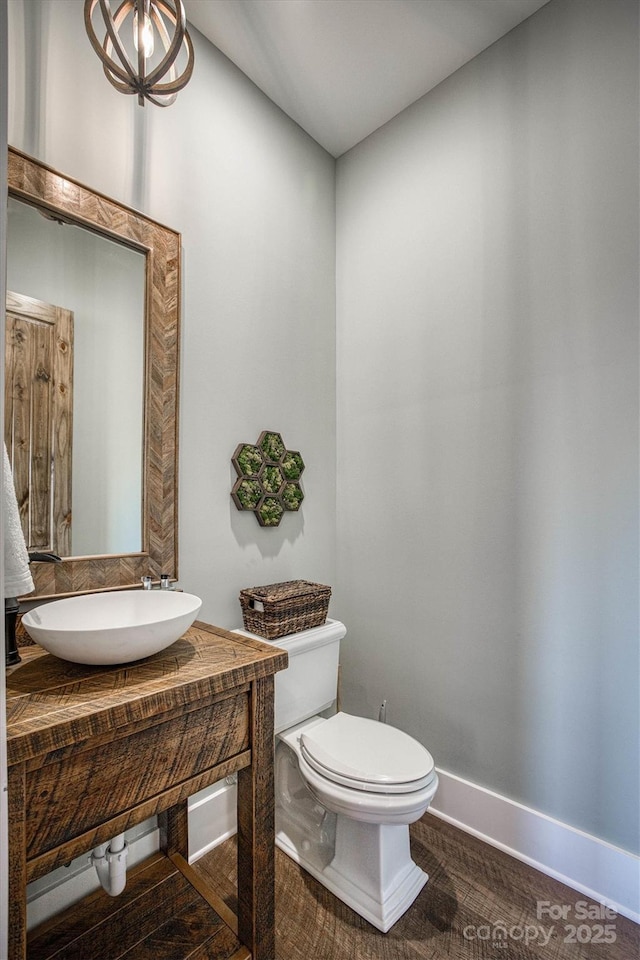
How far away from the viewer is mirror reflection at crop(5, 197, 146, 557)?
1.31m

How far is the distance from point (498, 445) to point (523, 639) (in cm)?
70

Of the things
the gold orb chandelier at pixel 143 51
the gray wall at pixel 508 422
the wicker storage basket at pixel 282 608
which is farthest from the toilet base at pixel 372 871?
the gold orb chandelier at pixel 143 51

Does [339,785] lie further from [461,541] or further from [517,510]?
[517,510]

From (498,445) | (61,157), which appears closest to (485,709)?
(498,445)

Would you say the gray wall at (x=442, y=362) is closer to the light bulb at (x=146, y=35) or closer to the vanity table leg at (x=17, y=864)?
the light bulb at (x=146, y=35)

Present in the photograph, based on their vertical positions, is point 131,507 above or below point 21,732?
above

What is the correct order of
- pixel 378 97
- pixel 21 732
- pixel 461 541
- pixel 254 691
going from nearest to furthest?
pixel 21 732, pixel 254 691, pixel 461 541, pixel 378 97

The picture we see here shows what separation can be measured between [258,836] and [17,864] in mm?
555

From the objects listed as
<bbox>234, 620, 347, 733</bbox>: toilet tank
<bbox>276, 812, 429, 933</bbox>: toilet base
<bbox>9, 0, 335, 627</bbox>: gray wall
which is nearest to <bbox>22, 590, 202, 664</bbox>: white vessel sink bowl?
<bbox>9, 0, 335, 627</bbox>: gray wall

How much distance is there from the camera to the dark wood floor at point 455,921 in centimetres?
131

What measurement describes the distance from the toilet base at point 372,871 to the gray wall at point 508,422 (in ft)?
1.52

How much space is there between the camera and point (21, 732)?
78 cm

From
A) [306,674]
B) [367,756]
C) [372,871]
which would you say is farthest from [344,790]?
[306,674]

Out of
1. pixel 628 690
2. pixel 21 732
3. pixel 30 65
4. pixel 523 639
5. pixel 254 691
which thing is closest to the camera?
pixel 21 732
